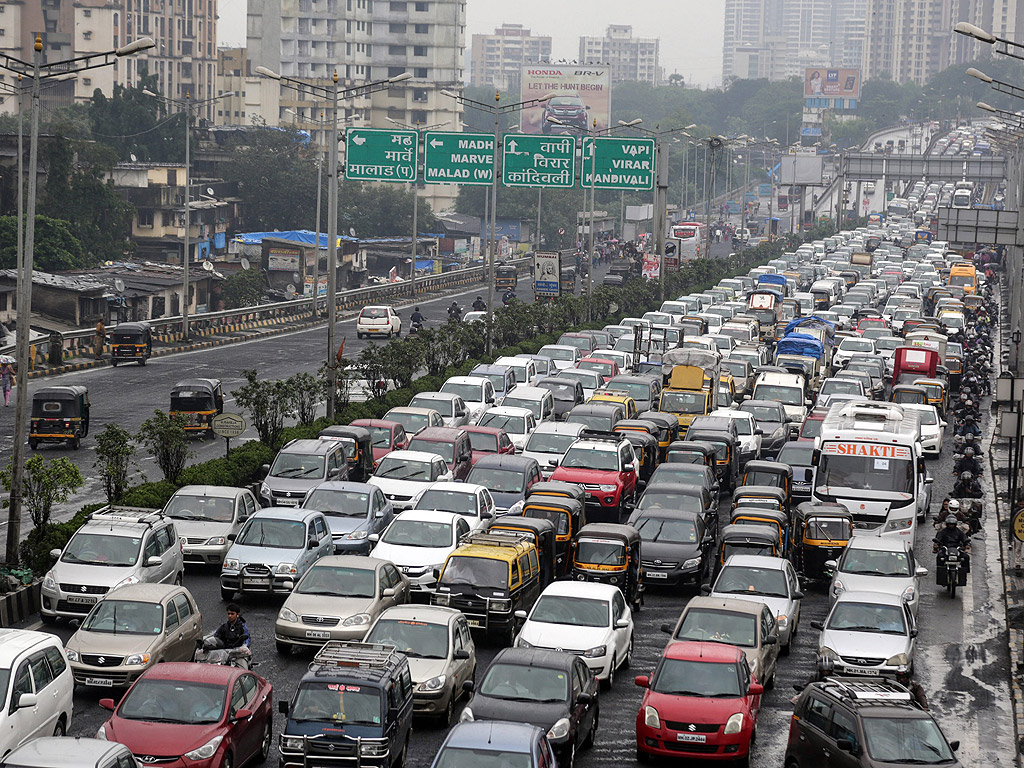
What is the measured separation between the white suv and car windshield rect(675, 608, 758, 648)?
25.6 ft

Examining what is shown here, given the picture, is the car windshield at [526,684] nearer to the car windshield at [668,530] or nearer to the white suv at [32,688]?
the white suv at [32,688]

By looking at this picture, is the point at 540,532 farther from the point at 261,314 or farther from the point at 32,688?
the point at 261,314

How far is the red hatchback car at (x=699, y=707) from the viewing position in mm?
17938

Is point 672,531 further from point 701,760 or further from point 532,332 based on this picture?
point 532,332

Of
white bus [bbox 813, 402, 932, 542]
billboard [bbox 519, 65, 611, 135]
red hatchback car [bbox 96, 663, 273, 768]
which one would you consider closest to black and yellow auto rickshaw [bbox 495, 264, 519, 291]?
white bus [bbox 813, 402, 932, 542]

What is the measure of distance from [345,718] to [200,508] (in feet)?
38.6

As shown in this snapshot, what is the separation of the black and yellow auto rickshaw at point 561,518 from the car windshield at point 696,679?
321 inches

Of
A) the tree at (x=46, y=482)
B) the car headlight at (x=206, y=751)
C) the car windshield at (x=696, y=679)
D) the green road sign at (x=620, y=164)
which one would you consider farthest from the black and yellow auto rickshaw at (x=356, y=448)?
the green road sign at (x=620, y=164)

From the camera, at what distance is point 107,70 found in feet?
578

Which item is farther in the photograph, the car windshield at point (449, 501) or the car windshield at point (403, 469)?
the car windshield at point (403, 469)

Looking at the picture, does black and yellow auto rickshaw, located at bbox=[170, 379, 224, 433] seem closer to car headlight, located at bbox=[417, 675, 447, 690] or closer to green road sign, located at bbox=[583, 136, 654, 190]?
green road sign, located at bbox=[583, 136, 654, 190]

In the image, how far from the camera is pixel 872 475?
30.8 meters

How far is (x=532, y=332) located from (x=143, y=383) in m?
16.3

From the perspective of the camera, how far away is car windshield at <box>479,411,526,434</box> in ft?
126
